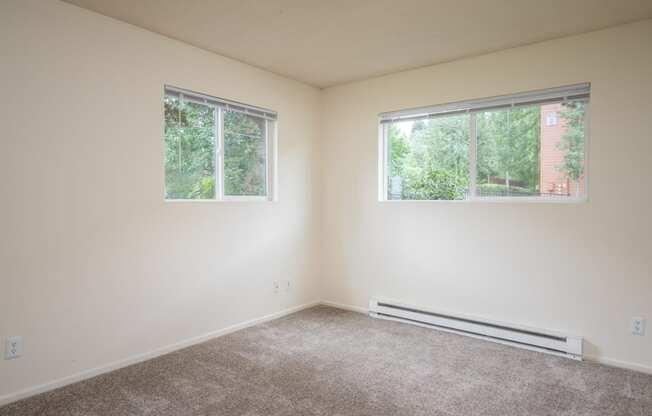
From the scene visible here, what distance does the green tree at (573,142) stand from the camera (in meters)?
3.22

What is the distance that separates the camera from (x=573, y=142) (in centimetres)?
326

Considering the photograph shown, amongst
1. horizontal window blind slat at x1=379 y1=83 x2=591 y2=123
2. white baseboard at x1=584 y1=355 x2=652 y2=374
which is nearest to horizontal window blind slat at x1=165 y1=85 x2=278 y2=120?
horizontal window blind slat at x1=379 y1=83 x2=591 y2=123

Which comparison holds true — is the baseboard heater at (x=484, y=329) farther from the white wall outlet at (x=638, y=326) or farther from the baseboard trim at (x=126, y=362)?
the baseboard trim at (x=126, y=362)

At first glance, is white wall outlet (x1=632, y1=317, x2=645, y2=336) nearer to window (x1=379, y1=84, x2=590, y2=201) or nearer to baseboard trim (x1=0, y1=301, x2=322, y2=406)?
window (x1=379, y1=84, x2=590, y2=201)

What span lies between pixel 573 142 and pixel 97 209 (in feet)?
11.7

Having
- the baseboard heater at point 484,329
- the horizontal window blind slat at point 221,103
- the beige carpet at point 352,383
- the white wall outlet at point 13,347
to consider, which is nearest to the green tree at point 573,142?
the baseboard heater at point 484,329

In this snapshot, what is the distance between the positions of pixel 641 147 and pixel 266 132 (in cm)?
309

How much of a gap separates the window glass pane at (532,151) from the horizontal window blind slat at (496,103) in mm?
57

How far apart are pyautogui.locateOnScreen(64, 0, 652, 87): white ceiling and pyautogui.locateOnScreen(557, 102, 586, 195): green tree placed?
585 mm

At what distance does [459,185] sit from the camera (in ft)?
12.5

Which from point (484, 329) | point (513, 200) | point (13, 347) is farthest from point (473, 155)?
point (13, 347)

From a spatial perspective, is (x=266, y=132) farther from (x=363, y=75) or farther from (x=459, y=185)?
(x=459, y=185)

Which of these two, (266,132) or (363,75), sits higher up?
(363,75)

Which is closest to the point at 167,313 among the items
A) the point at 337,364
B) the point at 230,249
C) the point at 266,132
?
the point at 230,249
